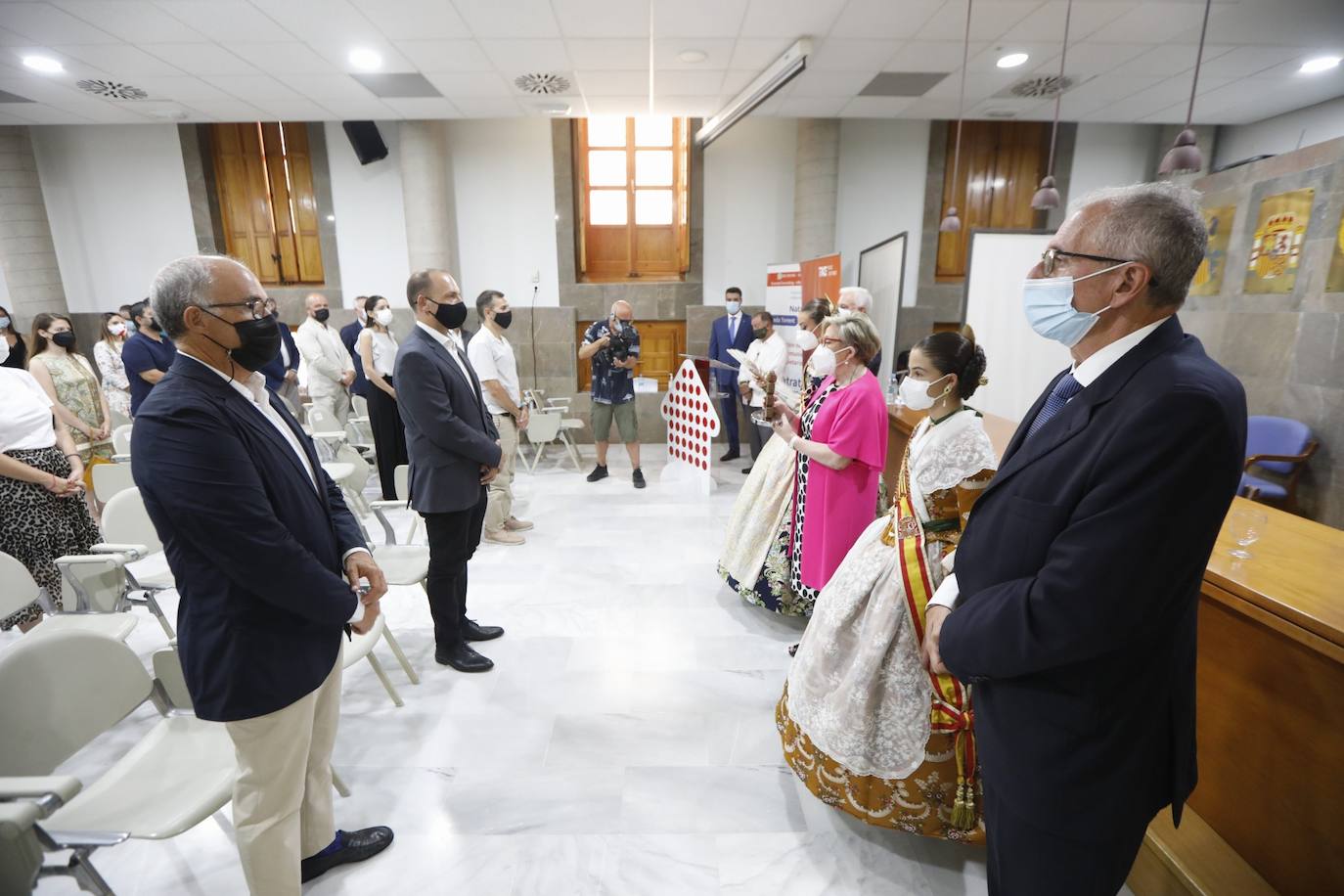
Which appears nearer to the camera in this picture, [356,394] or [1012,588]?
[1012,588]

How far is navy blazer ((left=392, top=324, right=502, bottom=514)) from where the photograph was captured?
2316 millimetres

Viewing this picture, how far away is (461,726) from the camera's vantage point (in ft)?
7.40

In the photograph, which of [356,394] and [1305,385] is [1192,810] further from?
[356,394]

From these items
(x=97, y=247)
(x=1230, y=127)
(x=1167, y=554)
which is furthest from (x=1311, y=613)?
(x=97, y=247)

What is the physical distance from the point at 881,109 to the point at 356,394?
5.83 meters

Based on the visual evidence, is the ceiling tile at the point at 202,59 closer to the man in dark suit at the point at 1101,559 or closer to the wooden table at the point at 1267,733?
the man in dark suit at the point at 1101,559

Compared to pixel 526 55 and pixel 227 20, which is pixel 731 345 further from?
pixel 227 20

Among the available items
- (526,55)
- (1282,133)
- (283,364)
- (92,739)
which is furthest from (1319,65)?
(283,364)

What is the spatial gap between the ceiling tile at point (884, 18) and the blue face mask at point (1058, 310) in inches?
145

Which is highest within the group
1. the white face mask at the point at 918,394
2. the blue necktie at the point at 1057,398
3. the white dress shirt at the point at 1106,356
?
the white dress shirt at the point at 1106,356

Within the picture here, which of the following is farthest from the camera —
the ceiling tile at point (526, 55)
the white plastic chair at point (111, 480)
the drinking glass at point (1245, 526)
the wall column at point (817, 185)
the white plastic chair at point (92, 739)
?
the wall column at point (817, 185)

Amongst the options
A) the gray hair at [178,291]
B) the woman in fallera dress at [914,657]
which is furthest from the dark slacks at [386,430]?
the woman in fallera dress at [914,657]

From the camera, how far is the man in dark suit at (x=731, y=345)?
245 inches

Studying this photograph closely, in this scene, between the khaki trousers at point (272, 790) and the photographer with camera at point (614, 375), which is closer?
the khaki trousers at point (272, 790)
